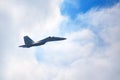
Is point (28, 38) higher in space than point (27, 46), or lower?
higher

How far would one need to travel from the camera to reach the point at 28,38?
5797 inches

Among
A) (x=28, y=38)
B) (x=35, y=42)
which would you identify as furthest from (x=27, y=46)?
(x=28, y=38)

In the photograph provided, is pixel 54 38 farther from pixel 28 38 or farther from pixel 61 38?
pixel 28 38

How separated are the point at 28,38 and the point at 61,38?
2809 cm

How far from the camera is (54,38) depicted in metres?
132

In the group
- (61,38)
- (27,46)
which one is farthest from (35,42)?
(61,38)

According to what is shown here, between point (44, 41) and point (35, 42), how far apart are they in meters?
6.56

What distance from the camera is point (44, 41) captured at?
133 m

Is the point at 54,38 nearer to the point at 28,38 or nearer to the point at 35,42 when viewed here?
the point at 35,42

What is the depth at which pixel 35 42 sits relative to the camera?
13512 centimetres

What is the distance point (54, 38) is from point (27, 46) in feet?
60.0

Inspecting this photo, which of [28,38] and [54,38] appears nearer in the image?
[54,38]

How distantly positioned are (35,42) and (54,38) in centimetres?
1323

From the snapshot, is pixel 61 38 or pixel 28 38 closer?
pixel 61 38
